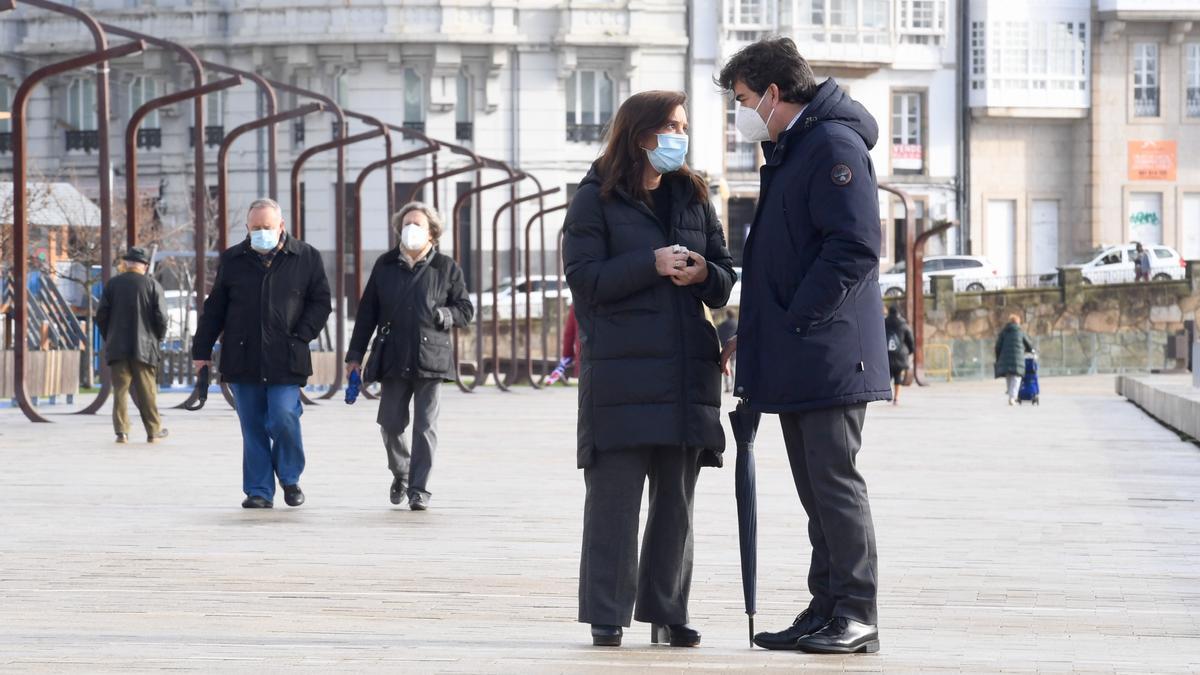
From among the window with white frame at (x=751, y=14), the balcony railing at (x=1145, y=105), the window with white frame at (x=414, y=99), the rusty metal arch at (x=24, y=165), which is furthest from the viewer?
the balcony railing at (x=1145, y=105)

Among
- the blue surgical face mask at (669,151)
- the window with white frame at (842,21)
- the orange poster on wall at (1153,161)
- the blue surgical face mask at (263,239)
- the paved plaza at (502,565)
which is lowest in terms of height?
the paved plaza at (502,565)

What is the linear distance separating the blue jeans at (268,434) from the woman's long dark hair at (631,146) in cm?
551

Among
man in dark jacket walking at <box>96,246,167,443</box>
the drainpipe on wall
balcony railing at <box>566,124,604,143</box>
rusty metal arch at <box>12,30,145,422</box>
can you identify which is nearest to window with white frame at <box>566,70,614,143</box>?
balcony railing at <box>566,124,604,143</box>

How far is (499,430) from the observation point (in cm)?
2247

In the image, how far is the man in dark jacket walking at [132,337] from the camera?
62.1 feet

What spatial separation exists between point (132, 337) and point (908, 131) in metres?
48.9

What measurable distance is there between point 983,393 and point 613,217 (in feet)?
126

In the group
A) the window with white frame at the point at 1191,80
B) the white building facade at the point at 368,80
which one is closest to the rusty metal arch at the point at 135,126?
the white building facade at the point at 368,80

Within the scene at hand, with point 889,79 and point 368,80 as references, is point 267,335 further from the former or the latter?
point 889,79

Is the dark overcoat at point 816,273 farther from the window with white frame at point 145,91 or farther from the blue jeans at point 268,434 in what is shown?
the window with white frame at point 145,91

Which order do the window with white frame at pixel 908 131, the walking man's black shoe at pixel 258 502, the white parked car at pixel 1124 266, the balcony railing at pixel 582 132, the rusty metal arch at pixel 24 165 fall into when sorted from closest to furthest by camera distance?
1. the walking man's black shoe at pixel 258 502
2. the rusty metal arch at pixel 24 165
3. the balcony railing at pixel 582 132
4. the white parked car at pixel 1124 266
5. the window with white frame at pixel 908 131

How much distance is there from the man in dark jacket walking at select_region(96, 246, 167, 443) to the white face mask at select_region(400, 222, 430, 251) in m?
6.39

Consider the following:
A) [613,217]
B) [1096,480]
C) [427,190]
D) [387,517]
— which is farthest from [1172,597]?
[427,190]

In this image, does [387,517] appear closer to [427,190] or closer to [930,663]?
[930,663]
